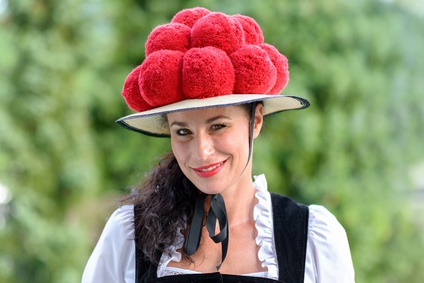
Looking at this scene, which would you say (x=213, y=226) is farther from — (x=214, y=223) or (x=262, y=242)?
(x=262, y=242)

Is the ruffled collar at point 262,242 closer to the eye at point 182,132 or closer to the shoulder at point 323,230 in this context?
the shoulder at point 323,230

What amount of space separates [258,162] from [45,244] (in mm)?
1395

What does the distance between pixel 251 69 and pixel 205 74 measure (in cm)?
11

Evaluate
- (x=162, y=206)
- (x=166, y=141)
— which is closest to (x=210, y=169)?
(x=162, y=206)

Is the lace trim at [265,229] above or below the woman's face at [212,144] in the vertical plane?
below

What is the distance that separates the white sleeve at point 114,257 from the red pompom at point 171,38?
0.44m

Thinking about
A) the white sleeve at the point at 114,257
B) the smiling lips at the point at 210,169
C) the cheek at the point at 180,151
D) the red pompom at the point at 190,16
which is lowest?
the white sleeve at the point at 114,257

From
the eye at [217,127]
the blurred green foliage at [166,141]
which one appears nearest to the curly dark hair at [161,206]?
the eye at [217,127]

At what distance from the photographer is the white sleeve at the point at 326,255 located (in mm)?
1581

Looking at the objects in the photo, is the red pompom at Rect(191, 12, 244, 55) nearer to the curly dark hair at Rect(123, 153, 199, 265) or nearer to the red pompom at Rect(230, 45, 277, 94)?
the red pompom at Rect(230, 45, 277, 94)

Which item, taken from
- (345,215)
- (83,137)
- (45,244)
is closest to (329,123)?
(345,215)

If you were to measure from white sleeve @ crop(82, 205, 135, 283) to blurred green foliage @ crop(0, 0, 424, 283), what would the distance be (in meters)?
1.26

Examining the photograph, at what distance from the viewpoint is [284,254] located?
1581mm

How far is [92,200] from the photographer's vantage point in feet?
13.9
